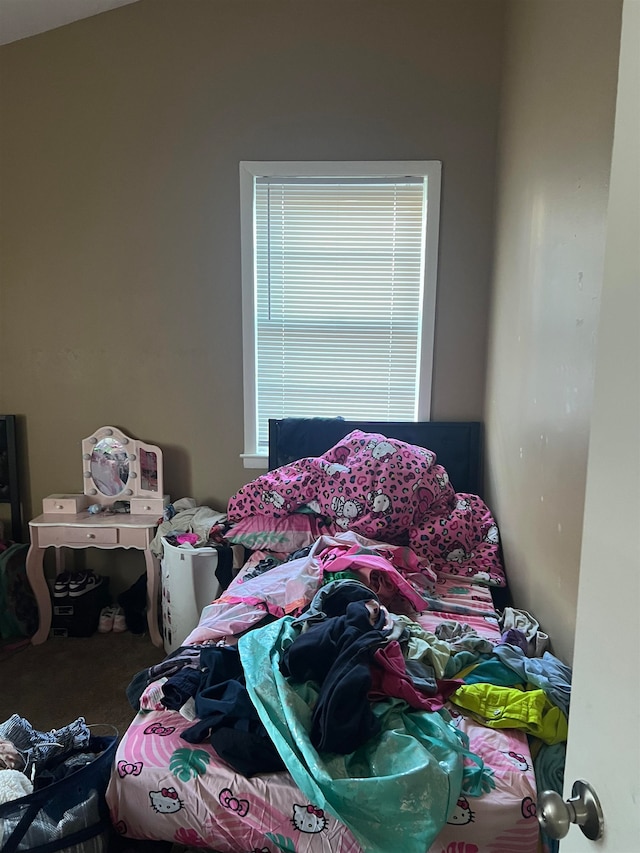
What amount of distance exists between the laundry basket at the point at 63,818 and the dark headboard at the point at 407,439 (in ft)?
5.70

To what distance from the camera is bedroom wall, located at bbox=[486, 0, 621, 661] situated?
140 centimetres

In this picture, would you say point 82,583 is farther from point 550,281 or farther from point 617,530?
point 617,530

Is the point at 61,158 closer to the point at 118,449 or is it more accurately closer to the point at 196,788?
the point at 118,449

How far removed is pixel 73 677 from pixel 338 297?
7.14 feet

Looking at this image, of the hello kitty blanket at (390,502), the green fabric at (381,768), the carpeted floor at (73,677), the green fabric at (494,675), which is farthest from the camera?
the hello kitty blanket at (390,502)

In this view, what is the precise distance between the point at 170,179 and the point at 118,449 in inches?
55.1

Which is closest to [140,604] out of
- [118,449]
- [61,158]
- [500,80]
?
[118,449]

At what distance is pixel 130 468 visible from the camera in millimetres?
2953

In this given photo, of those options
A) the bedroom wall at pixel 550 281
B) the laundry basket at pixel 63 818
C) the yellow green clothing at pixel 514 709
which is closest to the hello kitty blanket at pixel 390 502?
the bedroom wall at pixel 550 281

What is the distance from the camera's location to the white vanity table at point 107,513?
2.75 m

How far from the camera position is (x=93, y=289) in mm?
2934

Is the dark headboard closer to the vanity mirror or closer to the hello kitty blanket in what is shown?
the hello kitty blanket

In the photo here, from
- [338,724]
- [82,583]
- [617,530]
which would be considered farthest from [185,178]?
[617,530]

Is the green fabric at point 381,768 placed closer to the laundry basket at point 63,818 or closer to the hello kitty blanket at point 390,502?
the laundry basket at point 63,818
